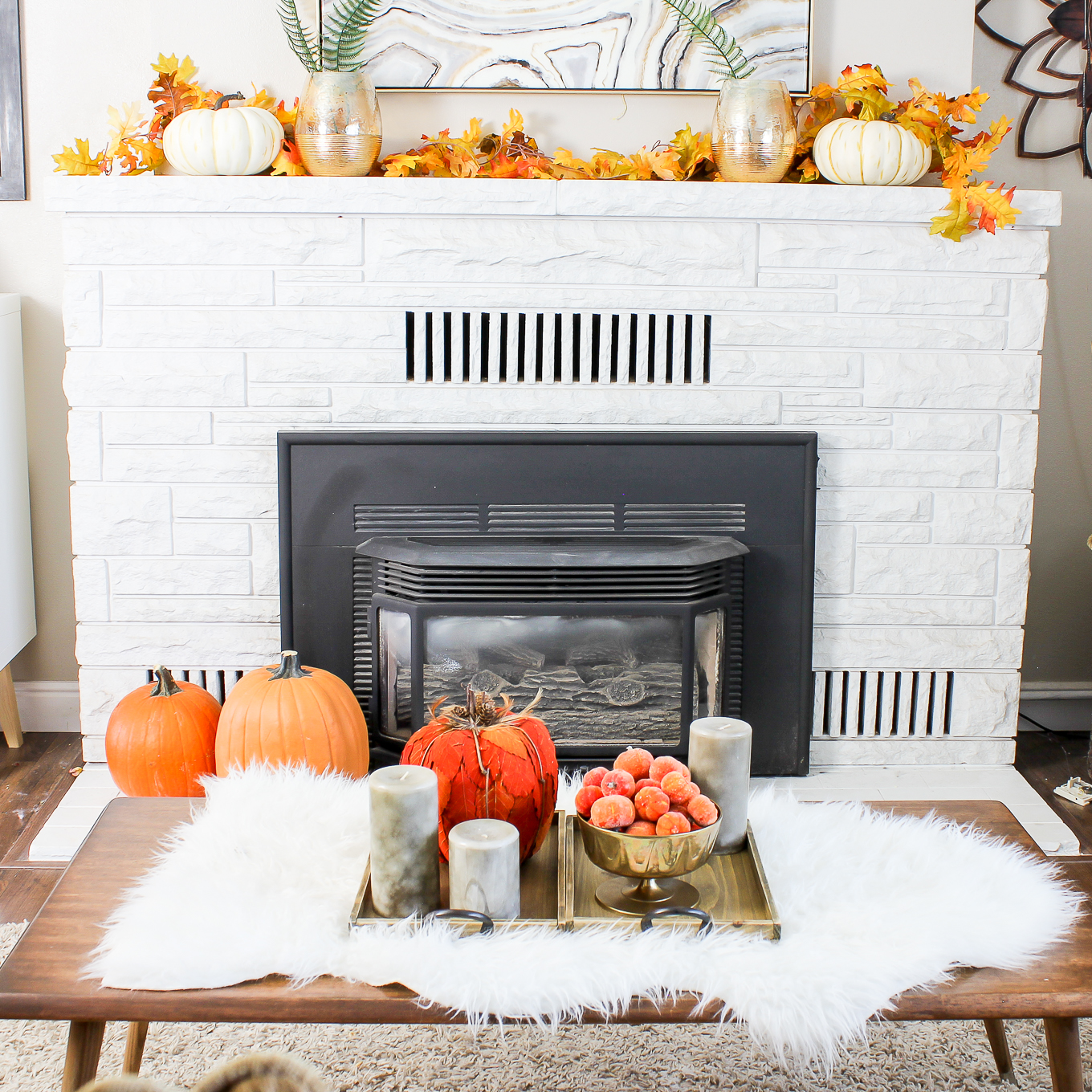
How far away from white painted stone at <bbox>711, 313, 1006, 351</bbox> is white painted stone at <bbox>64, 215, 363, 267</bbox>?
0.77m

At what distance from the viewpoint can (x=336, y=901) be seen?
1.21 metres

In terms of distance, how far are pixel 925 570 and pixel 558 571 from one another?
79 cm

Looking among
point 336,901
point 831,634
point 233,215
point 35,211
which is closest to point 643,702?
point 831,634

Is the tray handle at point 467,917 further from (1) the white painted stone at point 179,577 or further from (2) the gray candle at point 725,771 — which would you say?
(1) the white painted stone at point 179,577

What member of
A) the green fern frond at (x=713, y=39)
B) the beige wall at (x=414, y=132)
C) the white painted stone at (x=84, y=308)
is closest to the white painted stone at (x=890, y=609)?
the beige wall at (x=414, y=132)

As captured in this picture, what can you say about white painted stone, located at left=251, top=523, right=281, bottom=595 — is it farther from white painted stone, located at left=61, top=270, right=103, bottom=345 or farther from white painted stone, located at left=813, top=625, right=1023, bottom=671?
white painted stone, located at left=813, top=625, right=1023, bottom=671

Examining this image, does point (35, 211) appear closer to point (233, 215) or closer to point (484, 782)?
point (233, 215)

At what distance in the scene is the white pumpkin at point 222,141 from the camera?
6.77 ft

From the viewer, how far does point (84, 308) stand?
2.15 metres

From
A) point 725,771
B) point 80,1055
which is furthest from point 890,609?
point 80,1055

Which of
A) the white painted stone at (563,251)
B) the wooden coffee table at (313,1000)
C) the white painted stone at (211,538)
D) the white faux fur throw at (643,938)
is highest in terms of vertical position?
the white painted stone at (563,251)

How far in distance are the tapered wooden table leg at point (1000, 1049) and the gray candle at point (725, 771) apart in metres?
0.53

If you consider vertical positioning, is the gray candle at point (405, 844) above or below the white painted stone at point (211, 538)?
below

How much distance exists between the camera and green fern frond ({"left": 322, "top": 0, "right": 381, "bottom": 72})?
6.85 feet
